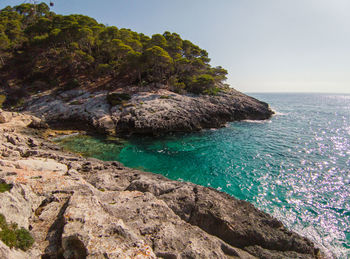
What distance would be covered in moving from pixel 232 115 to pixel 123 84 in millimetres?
33561

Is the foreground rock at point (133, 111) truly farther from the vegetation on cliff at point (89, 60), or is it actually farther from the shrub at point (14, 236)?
the shrub at point (14, 236)

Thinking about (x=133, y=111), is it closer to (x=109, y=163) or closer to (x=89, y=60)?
(x=109, y=163)

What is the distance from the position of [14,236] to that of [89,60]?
50166 millimetres

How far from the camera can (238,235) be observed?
9.62 meters

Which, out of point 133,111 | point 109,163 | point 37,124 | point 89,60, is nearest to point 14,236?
point 109,163

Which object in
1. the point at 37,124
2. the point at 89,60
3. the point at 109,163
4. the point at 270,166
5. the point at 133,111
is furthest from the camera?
the point at 89,60

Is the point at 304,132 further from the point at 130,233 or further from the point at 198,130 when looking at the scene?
the point at 130,233

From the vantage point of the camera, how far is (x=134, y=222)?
8.17 metres

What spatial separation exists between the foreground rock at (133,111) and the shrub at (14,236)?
27297mm

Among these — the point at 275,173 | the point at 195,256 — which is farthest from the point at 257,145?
the point at 195,256

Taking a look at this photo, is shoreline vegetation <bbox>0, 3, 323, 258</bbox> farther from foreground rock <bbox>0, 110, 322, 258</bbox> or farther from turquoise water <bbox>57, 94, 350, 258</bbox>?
turquoise water <bbox>57, 94, 350, 258</bbox>

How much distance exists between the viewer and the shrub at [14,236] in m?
5.80

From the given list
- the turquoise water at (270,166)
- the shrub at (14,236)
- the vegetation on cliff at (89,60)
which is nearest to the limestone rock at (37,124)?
the turquoise water at (270,166)

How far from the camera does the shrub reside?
5.80m
